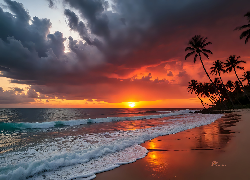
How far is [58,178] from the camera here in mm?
4359

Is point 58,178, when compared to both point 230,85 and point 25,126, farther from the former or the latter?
point 230,85

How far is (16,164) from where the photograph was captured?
567 cm

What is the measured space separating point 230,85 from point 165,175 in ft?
271

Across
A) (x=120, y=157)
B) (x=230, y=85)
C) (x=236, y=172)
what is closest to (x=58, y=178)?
(x=120, y=157)

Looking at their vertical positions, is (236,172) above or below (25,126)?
above

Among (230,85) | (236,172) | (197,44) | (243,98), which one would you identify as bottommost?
(236,172)

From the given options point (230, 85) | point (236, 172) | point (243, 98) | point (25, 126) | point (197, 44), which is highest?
point (197, 44)

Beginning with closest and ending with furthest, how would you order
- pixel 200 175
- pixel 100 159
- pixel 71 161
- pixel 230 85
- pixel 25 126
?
1. pixel 200 175
2. pixel 71 161
3. pixel 100 159
4. pixel 25 126
5. pixel 230 85

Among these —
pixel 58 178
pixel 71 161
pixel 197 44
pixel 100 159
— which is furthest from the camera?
pixel 197 44

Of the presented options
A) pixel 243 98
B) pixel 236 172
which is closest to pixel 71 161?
pixel 236 172

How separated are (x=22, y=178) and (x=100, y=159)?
2.67 metres

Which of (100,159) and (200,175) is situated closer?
(200,175)

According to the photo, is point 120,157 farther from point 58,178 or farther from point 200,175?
point 200,175

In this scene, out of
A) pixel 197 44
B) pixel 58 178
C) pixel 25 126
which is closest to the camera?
pixel 58 178
